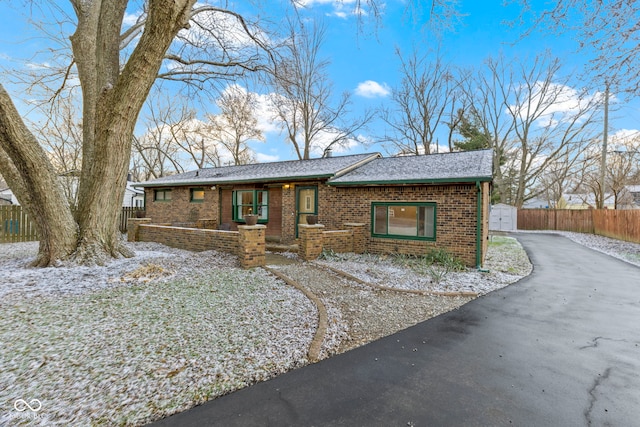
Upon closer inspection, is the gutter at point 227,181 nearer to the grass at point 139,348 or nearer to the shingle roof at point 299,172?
the shingle roof at point 299,172

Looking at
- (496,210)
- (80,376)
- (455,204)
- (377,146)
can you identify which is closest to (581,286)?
(455,204)

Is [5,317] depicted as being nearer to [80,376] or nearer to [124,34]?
[80,376]

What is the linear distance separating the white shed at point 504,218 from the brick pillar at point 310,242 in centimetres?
1911

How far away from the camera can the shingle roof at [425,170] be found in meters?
8.12

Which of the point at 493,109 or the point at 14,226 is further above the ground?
the point at 493,109

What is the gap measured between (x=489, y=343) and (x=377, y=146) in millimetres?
23333

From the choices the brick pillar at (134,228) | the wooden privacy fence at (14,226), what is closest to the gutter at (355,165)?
the brick pillar at (134,228)

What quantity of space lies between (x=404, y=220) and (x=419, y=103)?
19.4 metres

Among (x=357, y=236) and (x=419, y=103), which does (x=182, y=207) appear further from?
(x=419, y=103)

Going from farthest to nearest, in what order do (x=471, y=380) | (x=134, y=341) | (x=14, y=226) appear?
(x=14, y=226)
(x=134, y=341)
(x=471, y=380)

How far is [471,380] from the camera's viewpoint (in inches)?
113

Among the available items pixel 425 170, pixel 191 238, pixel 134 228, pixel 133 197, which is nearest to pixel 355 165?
pixel 425 170

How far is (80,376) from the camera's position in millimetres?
2656

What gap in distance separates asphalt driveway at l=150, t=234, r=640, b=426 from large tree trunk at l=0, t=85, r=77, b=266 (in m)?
6.53
